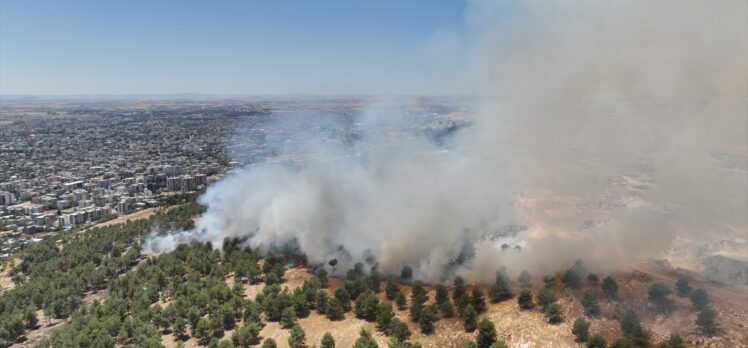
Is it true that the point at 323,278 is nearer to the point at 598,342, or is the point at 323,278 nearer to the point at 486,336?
the point at 486,336

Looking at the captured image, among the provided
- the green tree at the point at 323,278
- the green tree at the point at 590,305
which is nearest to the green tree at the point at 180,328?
the green tree at the point at 323,278

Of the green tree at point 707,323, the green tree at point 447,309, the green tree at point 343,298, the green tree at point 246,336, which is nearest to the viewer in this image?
the green tree at point 707,323

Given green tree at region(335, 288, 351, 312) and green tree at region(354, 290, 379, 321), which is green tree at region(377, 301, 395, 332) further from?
green tree at region(335, 288, 351, 312)

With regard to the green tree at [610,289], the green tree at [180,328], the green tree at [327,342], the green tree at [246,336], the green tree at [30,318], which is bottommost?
the green tree at [30,318]

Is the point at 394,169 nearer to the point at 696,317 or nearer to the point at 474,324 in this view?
the point at 474,324

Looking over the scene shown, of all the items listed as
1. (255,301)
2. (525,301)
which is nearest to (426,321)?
(525,301)

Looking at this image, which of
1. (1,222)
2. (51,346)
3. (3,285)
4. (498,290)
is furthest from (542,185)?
(1,222)

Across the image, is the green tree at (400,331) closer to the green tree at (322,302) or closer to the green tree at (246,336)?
the green tree at (322,302)
